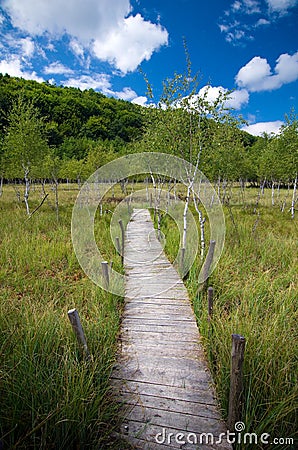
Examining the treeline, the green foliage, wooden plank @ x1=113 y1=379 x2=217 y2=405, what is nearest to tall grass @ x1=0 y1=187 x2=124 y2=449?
wooden plank @ x1=113 y1=379 x2=217 y2=405

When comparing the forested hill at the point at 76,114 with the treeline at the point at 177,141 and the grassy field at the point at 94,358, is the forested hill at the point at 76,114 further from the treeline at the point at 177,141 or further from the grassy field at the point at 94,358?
the grassy field at the point at 94,358

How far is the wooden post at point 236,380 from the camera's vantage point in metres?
2.18

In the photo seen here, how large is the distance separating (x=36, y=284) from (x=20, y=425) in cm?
358

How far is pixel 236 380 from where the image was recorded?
227 cm

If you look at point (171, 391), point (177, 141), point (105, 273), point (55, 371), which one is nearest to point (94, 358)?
point (55, 371)

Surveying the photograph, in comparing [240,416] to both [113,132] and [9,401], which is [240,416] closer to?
[9,401]

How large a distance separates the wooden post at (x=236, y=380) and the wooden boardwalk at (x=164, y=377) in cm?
24

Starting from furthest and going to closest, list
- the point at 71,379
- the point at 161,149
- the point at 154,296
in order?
the point at 161,149
the point at 154,296
the point at 71,379

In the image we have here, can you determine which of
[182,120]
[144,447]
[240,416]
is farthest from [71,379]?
[182,120]

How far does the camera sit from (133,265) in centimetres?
747

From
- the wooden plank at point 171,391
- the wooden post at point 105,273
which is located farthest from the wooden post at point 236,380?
the wooden post at point 105,273

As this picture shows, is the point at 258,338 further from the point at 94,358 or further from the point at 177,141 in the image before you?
the point at 177,141

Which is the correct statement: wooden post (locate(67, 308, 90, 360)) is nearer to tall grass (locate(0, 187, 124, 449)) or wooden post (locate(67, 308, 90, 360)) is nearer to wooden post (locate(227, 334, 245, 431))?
tall grass (locate(0, 187, 124, 449))

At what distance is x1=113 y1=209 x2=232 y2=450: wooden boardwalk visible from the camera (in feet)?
Answer: 7.83
